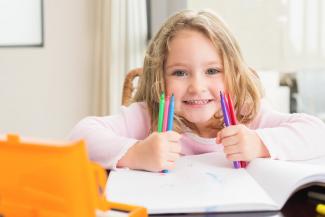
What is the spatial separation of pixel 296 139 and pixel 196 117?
193 mm

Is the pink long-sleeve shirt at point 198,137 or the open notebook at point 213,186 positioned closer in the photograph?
the open notebook at point 213,186

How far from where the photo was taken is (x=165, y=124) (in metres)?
0.71

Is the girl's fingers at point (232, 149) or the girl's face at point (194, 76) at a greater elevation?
Result: the girl's face at point (194, 76)

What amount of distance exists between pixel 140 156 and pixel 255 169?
171 millimetres

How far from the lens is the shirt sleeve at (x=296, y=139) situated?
74cm

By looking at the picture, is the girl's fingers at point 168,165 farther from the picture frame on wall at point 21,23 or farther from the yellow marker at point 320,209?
the picture frame on wall at point 21,23

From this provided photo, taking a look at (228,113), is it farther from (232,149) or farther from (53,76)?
(53,76)

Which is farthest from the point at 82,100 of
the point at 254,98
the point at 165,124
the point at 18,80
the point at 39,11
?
the point at 165,124

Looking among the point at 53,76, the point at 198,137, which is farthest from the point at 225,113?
the point at 53,76

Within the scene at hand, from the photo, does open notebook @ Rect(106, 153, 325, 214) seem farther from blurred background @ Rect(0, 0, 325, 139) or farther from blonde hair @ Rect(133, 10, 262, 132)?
blurred background @ Rect(0, 0, 325, 139)

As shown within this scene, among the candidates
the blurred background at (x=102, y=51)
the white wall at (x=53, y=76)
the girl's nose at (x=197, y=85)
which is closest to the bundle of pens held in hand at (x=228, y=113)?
the girl's nose at (x=197, y=85)

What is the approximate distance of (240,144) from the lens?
0.70 metres

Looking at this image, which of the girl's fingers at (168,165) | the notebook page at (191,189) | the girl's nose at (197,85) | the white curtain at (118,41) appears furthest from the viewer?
the white curtain at (118,41)

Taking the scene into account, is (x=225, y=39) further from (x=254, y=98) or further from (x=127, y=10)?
(x=127, y=10)
